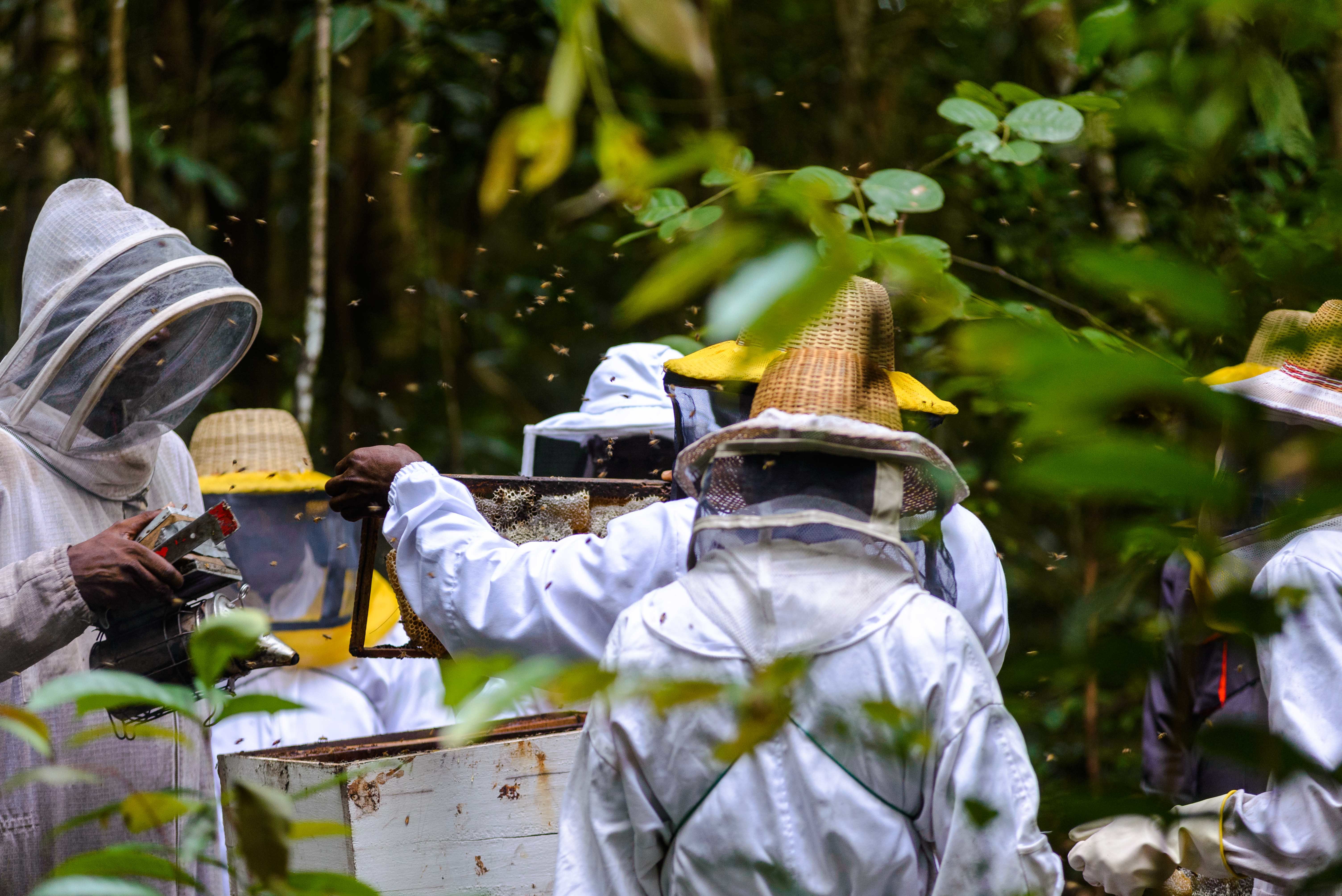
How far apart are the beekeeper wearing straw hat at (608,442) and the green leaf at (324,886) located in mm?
2529

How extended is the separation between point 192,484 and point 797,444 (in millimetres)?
1745

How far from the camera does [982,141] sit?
303 centimetres

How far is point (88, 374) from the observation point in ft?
7.50

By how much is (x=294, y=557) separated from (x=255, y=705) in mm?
2902

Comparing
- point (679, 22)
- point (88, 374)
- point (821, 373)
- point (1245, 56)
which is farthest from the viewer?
point (88, 374)

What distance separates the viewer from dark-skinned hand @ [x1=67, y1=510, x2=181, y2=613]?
80.8 inches

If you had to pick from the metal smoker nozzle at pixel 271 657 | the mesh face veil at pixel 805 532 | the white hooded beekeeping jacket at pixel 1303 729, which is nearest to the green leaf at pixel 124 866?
the mesh face veil at pixel 805 532

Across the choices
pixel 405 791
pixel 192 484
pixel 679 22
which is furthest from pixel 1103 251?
pixel 192 484

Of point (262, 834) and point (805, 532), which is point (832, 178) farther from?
point (262, 834)

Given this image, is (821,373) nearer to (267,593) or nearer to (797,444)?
(797,444)

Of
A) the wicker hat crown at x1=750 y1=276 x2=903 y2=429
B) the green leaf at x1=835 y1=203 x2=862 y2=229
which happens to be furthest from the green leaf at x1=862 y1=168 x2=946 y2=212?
the wicker hat crown at x1=750 y1=276 x2=903 y2=429

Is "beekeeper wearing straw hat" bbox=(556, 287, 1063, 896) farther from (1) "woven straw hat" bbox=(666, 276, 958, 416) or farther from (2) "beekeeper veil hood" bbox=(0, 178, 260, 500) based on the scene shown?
(2) "beekeeper veil hood" bbox=(0, 178, 260, 500)

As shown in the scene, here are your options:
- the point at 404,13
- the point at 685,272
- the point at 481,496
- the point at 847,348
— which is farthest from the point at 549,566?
the point at 404,13

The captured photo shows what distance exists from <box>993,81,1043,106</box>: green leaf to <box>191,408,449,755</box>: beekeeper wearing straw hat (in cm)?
220
